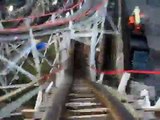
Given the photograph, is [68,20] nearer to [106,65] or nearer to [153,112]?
[106,65]

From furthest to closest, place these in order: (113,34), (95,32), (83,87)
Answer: (113,34)
(95,32)
(83,87)

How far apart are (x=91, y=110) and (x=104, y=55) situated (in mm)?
7141

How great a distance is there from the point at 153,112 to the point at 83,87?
6.45ft

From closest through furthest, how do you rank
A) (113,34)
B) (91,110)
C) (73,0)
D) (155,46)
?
(91,110) → (113,34) → (155,46) → (73,0)

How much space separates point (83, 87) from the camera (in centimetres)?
667

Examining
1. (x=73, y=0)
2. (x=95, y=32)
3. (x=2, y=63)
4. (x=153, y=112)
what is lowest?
(x=153, y=112)

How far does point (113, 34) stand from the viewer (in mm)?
11234

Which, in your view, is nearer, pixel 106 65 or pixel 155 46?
pixel 106 65

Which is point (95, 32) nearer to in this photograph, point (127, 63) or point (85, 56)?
point (85, 56)

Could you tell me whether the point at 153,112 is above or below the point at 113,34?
below

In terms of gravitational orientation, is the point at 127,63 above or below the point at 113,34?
below

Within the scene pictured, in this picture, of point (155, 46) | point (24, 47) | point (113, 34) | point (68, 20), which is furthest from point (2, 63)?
point (155, 46)

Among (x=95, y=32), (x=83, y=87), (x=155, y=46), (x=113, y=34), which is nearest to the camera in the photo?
(x=83, y=87)

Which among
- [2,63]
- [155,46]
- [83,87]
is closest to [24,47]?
[2,63]
